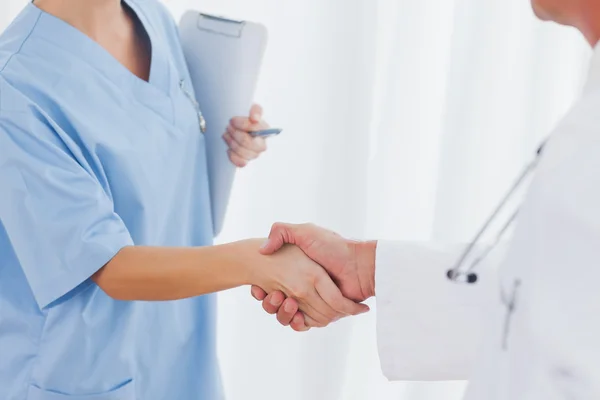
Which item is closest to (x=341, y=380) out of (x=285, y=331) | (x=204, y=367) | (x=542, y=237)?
(x=285, y=331)

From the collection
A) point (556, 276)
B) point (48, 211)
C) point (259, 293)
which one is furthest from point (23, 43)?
point (556, 276)

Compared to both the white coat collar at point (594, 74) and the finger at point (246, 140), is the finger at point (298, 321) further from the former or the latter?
the white coat collar at point (594, 74)

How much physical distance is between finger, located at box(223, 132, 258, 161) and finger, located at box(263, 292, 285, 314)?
0.23m

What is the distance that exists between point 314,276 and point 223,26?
16.2 inches

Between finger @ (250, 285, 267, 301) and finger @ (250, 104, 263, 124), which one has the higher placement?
finger @ (250, 104, 263, 124)

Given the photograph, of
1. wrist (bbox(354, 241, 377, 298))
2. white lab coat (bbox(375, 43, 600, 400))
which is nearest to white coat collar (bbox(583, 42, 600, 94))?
white lab coat (bbox(375, 43, 600, 400))

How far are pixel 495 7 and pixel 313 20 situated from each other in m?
0.33

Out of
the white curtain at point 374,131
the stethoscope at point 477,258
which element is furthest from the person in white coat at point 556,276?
the white curtain at point 374,131

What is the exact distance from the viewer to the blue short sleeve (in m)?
0.85

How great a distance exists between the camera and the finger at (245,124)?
114cm

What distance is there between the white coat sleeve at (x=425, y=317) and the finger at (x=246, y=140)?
313mm

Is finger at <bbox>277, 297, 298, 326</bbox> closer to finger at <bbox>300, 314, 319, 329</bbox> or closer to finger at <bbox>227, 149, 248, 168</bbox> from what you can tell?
finger at <bbox>300, 314, 319, 329</bbox>

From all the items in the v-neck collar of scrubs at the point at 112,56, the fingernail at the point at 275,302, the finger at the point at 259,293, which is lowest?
the fingernail at the point at 275,302

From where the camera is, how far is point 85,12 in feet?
3.23
